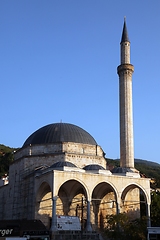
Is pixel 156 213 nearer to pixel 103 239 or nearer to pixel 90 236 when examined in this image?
pixel 103 239

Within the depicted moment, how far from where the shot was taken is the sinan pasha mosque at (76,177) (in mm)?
22297

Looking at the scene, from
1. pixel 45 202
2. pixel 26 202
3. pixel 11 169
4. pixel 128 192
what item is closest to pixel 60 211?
pixel 45 202

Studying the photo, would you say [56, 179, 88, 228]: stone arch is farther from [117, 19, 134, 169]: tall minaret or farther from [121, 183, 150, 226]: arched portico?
[117, 19, 134, 169]: tall minaret

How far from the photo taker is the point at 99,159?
27.2 metres

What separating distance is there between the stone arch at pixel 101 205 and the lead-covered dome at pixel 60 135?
4.43 metres

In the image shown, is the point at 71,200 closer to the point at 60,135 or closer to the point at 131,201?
the point at 131,201

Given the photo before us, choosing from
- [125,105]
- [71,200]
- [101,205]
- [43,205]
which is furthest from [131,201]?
[125,105]

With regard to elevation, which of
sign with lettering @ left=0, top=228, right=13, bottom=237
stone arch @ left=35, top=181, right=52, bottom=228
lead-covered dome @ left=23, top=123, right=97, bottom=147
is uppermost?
lead-covered dome @ left=23, top=123, right=97, bottom=147

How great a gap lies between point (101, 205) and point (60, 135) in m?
6.11

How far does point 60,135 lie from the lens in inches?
1075

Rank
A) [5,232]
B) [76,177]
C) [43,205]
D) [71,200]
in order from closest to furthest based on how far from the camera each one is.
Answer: [5,232], [76,177], [43,205], [71,200]

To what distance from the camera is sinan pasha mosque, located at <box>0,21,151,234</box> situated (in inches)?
878

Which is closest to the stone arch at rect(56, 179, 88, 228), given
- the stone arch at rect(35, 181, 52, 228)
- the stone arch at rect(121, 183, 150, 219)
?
the stone arch at rect(35, 181, 52, 228)

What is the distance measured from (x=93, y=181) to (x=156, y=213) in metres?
7.64
